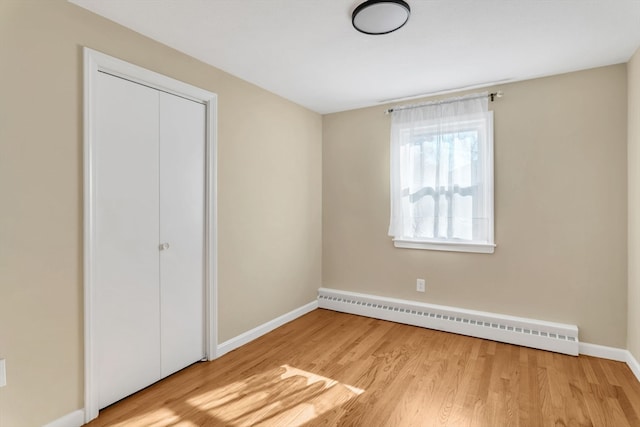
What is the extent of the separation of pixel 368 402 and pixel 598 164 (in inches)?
104

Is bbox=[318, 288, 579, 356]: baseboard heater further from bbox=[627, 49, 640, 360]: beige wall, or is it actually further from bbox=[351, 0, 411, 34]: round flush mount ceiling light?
bbox=[351, 0, 411, 34]: round flush mount ceiling light

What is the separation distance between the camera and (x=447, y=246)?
132 inches

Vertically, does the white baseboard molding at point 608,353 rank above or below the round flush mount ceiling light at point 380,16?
below

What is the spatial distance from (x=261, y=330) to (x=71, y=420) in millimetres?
1602

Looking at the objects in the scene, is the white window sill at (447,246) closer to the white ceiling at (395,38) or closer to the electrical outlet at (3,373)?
the white ceiling at (395,38)

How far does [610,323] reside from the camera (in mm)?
2711

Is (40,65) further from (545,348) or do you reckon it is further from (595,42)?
(545,348)

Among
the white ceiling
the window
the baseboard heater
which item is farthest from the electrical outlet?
the window

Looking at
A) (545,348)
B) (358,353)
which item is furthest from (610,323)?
(358,353)

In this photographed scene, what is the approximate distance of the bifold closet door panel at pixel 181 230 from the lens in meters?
2.40

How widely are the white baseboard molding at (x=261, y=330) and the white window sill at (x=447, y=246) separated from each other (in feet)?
4.28

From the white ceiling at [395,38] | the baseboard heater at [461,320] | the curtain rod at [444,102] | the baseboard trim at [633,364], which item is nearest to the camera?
the white ceiling at [395,38]

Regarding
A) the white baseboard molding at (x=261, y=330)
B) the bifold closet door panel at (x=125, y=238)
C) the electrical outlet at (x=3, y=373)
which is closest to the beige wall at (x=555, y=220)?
the white baseboard molding at (x=261, y=330)

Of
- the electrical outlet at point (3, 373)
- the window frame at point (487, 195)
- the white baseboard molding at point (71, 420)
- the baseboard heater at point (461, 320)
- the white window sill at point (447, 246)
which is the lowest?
the white baseboard molding at point (71, 420)
